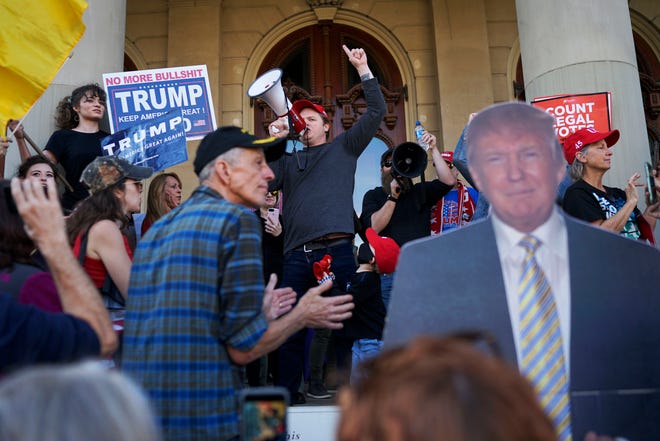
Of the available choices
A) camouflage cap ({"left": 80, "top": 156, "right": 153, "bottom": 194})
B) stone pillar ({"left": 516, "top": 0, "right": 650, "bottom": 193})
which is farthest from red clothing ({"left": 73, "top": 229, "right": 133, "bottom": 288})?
stone pillar ({"left": 516, "top": 0, "right": 650, "bottom": 193})

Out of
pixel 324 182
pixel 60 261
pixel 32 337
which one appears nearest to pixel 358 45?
pixel 324 182

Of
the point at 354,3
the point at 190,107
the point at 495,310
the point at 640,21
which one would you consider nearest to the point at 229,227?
the point at 495,310

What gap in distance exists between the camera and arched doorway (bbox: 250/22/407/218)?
9164mm

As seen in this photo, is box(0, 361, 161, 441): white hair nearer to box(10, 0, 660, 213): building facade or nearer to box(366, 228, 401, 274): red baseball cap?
box(366, 228, 401, 274): red baseball cap

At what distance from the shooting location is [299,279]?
13.5 ft

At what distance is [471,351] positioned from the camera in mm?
890

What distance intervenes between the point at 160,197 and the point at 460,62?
5892 millimetres

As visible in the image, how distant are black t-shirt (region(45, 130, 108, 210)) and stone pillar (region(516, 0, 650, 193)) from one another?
3991 mm

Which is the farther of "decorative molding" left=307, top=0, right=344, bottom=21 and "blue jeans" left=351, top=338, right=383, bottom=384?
"decorative molding" left=307, top=0, right=344, bottom=21

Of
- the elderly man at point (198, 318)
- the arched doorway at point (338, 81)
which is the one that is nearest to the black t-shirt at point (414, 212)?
the elderly man at point (198, 318)

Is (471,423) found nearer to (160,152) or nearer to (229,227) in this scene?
(229,227)

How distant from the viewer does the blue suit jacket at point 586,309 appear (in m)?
1.74

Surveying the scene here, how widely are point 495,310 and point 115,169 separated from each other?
2.36 meters

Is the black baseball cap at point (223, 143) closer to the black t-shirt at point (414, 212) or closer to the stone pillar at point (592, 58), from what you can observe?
the black t-shirt at point (414, 212)
